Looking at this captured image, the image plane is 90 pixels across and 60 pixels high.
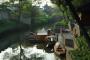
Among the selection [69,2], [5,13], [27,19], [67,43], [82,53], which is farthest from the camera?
[27,19]

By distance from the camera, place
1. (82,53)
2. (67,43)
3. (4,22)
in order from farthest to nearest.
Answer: (4,22), (67,43), (82,53)

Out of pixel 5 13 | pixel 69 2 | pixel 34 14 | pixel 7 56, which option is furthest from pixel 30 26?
pixel 69 2

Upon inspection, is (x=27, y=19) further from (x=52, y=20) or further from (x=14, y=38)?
(x=52, y=20)

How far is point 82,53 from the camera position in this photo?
20.5 m

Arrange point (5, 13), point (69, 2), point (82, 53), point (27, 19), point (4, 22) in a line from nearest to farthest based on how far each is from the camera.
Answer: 1. point (69, 2)
2. point (82, 53)
3. point (4, 22)
4. point (5, 13)
5. point (27, 19)

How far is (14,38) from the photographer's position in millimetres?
50469

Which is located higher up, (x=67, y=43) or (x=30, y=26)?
(x=67, y=43)

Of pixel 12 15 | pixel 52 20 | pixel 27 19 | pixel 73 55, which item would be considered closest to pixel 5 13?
pixel 12 15

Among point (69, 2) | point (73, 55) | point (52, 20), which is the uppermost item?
point (69, 2)

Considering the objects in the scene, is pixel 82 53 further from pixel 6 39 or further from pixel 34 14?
pixel 34 14

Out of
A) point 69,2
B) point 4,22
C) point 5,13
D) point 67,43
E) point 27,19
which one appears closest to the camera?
point 69,2

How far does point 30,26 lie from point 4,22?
13.1m

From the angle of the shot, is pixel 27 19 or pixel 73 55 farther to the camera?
pixel 27 19

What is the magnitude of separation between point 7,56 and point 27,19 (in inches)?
1090
